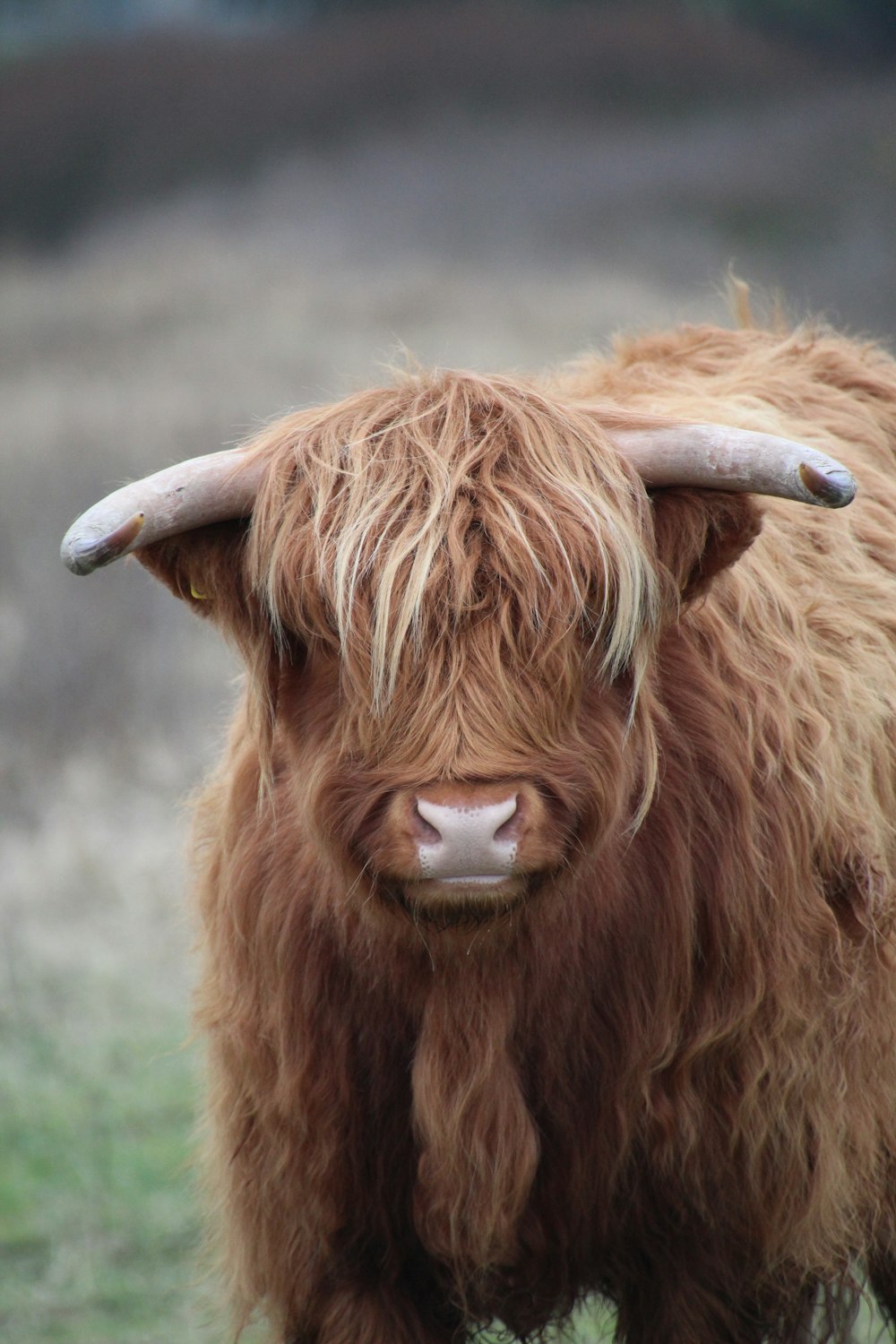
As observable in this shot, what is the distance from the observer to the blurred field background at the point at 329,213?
8.46 m

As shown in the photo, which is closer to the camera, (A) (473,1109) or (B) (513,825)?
(B) (513,825)

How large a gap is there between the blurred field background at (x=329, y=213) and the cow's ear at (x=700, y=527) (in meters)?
5.46

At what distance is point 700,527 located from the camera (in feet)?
8.04

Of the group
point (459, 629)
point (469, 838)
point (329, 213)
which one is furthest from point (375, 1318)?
point (329, 213)

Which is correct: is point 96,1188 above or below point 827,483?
below

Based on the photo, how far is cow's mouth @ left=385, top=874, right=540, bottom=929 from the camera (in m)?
2.22

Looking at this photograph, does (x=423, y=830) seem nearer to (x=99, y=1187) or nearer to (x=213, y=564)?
(x=213, y=564)

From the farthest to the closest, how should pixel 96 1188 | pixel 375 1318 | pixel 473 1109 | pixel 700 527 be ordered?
pixel 96 1188
pixel 375 1318
pixel 473 1109
pixel 700 527

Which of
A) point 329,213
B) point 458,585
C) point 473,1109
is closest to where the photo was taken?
point 458,585

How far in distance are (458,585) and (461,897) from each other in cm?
43

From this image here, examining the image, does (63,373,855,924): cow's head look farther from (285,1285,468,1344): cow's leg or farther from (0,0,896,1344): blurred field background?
(0,0,896,1344): blurred field background

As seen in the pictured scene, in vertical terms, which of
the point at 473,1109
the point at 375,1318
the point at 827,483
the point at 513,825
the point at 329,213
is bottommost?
the point at 375,1318

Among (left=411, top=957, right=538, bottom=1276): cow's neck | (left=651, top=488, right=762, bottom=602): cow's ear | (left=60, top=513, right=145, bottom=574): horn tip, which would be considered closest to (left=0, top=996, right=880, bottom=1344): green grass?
(left=411, top=957, right=538, bottom=1276): cow's neck

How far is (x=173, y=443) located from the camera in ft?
28.7
